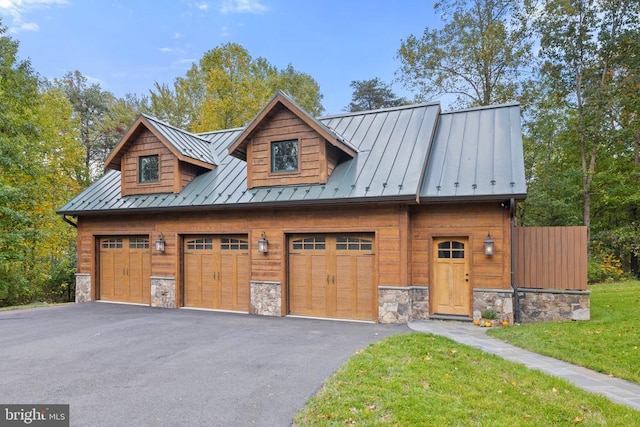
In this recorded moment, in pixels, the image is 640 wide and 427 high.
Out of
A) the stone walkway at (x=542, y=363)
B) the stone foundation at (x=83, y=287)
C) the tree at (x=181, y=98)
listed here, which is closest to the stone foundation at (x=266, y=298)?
the stone walkway at (x=542, y=363)

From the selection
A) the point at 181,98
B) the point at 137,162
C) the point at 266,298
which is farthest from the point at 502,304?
the point at 181,98

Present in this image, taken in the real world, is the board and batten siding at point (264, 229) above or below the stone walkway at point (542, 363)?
above

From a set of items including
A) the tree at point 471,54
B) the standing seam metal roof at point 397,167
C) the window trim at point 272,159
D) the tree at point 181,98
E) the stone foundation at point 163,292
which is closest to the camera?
the standing seam metal roof at point 397,167

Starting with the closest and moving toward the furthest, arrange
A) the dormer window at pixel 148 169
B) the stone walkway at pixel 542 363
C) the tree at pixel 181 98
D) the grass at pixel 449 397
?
the grass at pixel 449 397, the stone walkway at pixel 542 363, the dormer window at pixel 148 169, the tree at pixel 181 98

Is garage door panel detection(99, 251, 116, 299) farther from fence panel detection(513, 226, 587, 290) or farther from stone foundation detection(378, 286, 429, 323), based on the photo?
fence panel detection(513, 226, 587, 290)

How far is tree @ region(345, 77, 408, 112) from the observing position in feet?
92.6

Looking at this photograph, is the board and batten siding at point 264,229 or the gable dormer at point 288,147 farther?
the gable dormer at point 288,147

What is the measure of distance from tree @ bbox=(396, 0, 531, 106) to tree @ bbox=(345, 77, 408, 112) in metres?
7.13

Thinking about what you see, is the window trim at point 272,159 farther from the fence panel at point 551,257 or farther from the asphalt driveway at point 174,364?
the fence panel at point 551,257

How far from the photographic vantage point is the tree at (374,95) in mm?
28219

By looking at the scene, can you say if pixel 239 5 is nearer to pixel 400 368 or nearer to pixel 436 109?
pixel 436 109

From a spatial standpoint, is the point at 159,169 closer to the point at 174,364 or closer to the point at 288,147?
the point at 288,147

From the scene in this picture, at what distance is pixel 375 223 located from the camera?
8.91m

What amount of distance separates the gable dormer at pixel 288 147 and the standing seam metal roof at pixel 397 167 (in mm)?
275
